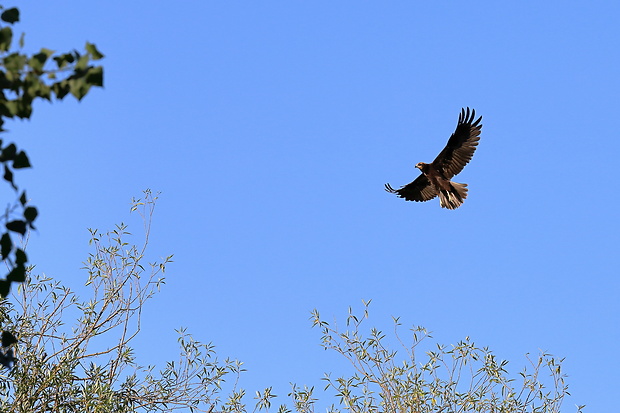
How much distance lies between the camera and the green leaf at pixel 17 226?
11.7 ft

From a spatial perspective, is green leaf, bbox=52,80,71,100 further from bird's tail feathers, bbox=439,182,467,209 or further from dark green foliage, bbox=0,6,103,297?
bird's tail feathers, bbox=439,182,467,209

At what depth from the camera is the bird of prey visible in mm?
15930

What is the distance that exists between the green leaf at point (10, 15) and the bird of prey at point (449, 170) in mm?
12817

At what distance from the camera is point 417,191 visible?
1783cm

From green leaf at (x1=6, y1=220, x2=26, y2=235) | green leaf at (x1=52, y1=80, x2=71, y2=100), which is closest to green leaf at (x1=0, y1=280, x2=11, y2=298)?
green leaf at (x1=6, y1=220, x2=26, y2=235)

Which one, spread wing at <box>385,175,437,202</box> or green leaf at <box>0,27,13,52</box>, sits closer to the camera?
green leaf at <box>0,27,13,52</box>

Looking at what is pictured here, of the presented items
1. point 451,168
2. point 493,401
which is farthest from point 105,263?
point 451,168

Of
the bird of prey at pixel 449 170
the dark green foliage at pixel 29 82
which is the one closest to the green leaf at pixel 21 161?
the dark green foliage at pixel 29 82

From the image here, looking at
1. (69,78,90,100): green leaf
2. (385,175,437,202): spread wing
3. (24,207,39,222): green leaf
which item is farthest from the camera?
(385,175,437,202): spread wing

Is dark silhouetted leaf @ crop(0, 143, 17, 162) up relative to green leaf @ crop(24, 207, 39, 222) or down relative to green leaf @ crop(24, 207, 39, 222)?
up

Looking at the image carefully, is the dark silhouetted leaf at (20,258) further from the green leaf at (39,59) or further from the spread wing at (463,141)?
the spread wing at (463,141)

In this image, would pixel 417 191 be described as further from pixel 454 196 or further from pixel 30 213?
pixel 30 213

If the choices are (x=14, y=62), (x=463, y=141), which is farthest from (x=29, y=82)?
(x=463, y=141)

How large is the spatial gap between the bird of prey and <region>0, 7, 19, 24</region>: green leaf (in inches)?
505
